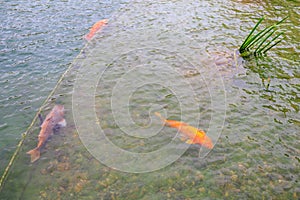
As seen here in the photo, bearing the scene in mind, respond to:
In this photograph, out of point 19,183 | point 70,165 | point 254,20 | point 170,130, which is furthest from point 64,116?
point 254,20

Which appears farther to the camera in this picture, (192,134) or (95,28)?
(95,28)

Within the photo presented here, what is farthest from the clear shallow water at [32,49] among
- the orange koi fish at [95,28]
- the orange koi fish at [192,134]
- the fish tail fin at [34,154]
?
the orange koi fish at [192,134]

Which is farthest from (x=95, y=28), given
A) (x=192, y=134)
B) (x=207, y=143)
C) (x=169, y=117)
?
(x=207, y=143)

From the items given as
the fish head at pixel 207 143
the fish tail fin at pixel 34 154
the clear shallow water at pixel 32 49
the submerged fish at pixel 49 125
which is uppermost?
the clear shallow water at pixel 32 49

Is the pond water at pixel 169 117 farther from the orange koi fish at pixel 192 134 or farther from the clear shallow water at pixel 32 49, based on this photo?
the clear shallow water at pixel 32 49

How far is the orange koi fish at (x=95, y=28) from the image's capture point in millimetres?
8084

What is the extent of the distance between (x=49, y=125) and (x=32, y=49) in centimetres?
317

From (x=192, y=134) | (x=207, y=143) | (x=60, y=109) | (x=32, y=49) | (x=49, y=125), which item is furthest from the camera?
(x=32, y=49)

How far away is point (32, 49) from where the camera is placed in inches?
296

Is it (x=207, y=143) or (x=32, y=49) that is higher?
(x=32, y=49)

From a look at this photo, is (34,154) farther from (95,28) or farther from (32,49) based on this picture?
(95,28)

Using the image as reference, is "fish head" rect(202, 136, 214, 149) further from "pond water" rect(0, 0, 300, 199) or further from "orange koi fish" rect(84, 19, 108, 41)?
"orange koi fish" rect(84, 19, 108, 41)

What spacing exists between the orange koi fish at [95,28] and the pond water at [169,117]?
0.15m

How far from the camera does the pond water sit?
438 cm
